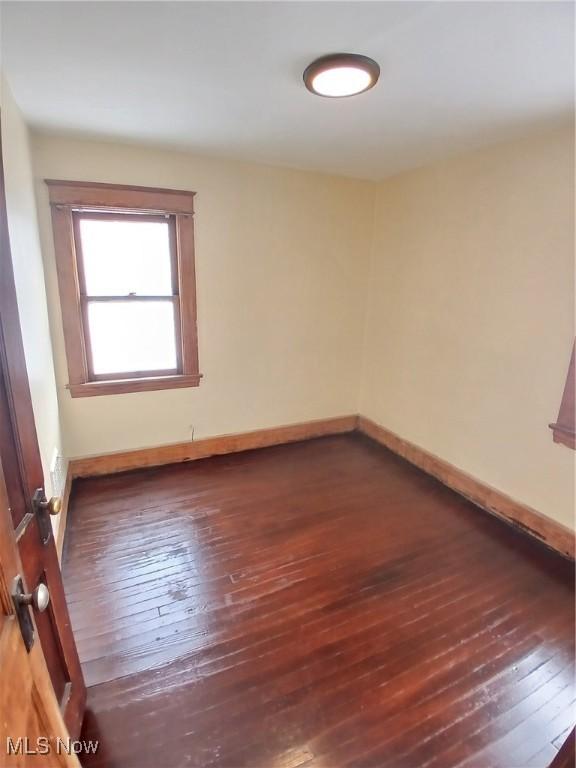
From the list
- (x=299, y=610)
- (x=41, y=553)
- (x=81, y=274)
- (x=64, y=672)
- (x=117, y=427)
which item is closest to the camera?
(x=41, y=553)

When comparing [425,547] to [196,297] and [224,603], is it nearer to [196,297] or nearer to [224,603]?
[224,603]

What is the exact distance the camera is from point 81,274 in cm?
276

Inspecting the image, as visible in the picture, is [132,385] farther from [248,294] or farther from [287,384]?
[287,384]

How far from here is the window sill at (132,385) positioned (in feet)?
9.50

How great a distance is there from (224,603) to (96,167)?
2775 mm

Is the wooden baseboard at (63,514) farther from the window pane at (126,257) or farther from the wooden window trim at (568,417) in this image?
the wooden window trim at (568,417)

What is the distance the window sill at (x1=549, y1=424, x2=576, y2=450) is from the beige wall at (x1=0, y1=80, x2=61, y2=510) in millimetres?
2847

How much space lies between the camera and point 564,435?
7.47 feet

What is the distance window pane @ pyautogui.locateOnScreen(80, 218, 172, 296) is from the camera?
109 inches

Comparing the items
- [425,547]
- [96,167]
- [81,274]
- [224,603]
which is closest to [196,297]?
[81,274]

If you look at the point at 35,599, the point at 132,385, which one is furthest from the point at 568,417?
the point at 132,385

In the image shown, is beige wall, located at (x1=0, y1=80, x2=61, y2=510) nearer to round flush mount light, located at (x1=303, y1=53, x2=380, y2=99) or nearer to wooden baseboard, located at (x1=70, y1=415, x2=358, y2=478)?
wooden baseboard, located at (x1=70, y1=415, x2=358, y2=478)

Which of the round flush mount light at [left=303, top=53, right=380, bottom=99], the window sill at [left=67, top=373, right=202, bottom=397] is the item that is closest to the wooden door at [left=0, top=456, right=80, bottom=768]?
the round flush mount light at [left=303, top=53, right=380, bottom=99]

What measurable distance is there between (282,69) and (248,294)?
5.82 feet
